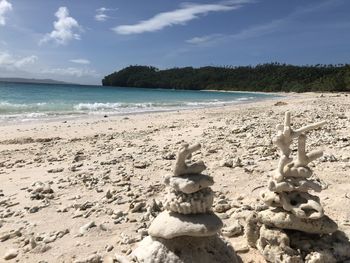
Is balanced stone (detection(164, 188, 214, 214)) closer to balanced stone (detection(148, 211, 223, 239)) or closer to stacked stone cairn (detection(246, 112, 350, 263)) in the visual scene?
balanced stone (detection(148, 211, 223, 239))

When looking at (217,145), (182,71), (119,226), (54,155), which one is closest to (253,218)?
(119,226)

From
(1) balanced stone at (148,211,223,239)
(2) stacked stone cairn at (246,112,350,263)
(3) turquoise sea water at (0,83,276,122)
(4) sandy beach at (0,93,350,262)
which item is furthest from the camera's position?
(3) turquoise sea water at (0,83,276,122)

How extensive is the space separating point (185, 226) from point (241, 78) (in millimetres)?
163808

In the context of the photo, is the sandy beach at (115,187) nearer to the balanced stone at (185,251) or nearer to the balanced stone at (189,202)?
the balanced stone at (185,251)

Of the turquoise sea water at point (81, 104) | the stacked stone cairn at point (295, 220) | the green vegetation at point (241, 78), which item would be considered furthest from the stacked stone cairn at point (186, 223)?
the green vegetation at point (241, 78)

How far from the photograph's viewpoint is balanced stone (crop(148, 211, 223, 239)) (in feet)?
13.3

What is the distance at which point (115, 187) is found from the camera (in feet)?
28.3

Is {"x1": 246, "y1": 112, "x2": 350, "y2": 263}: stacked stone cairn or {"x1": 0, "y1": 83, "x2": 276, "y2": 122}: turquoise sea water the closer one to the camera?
{"x1": 246, "y1": 112, "x2": 350, "y2": 263}: stacked stone cairn

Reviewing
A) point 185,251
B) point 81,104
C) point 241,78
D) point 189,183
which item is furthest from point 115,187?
point 241,78

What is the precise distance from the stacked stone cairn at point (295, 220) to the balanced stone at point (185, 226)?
87 cm

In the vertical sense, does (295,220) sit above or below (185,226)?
below

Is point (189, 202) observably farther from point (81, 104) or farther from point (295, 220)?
point (81, 104)

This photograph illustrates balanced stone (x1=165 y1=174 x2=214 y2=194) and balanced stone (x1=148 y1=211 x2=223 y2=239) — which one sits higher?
balanced stone (x1=165 y1=174 x2=214 y2=194)

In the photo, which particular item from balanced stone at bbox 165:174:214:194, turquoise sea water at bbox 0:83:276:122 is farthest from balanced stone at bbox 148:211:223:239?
turquoise sea water at bbox 0:83:276:122
